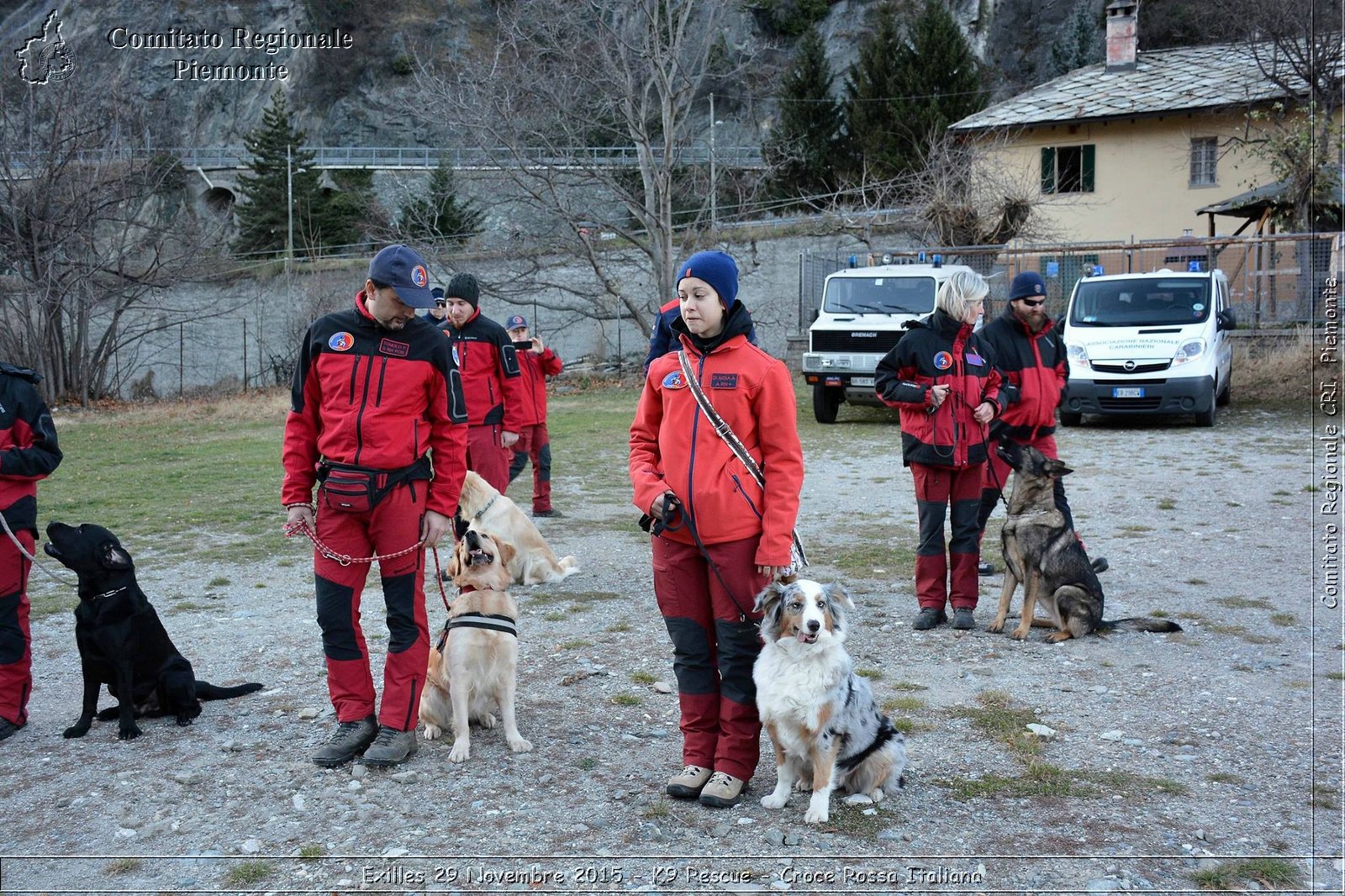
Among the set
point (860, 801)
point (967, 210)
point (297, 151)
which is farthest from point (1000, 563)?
point (297, 151)

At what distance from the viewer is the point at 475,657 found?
472cm

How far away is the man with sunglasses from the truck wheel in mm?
11133

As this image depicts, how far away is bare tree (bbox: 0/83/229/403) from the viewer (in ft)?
79.5

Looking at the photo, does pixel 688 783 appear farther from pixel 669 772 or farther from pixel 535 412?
pixel 535 412

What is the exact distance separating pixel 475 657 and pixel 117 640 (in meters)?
1.61

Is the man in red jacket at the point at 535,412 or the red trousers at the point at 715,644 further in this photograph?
the man in red jacket at the point at 535,412

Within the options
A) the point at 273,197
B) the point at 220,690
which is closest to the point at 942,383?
the point at 220,690

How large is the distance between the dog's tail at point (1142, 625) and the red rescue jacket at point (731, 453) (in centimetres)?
324

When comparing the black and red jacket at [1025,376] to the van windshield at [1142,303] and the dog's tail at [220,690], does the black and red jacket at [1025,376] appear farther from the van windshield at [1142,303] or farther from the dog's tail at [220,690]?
the van windshield at [1142,303]

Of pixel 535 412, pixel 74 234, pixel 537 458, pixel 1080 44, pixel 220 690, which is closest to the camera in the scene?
pixel 220 690

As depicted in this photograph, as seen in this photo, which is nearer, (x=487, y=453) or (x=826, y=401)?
(x=487, y=453)

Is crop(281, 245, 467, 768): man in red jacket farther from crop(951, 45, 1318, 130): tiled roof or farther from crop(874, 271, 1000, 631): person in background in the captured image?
crop(951, 45, 1318, 130): tiled roof

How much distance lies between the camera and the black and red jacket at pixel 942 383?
20.4 ft

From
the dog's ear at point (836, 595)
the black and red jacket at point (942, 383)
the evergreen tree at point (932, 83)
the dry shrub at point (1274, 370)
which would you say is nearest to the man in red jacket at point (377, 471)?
the dog's ear at point (836, 595)
